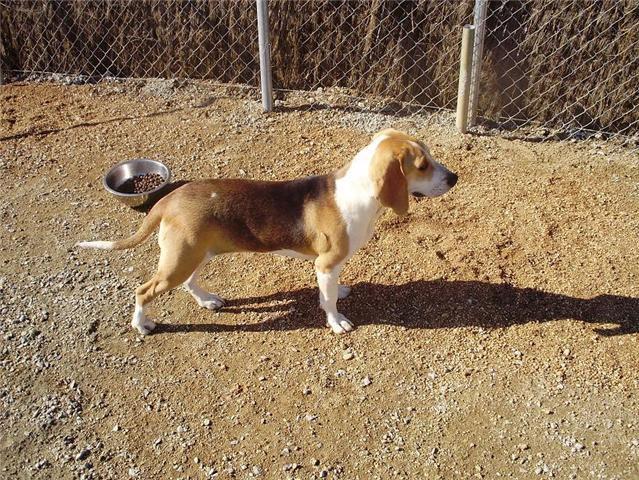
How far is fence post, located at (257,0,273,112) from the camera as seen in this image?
749 centimetres

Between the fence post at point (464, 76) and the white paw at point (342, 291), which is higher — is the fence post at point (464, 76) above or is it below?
above

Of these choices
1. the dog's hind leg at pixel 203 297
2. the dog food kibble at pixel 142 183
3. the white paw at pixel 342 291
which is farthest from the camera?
the dog food kibble at pixel 142 183

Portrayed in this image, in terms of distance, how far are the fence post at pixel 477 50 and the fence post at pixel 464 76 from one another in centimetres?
7

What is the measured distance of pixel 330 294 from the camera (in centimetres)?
496

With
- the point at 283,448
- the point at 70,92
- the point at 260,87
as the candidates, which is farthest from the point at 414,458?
the point at 70,92

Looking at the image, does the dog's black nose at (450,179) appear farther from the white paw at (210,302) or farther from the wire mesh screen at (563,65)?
the wire mesh screen at (563,65)

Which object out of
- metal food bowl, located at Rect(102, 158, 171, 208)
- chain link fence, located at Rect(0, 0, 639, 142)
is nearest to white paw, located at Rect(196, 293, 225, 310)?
metal food bowl, located at Rect(102, 158, 171, 208)

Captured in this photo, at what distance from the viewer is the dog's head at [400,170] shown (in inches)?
170

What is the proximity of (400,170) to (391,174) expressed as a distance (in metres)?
0.07

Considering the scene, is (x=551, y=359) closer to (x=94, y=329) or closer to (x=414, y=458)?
(x=414, y=458)

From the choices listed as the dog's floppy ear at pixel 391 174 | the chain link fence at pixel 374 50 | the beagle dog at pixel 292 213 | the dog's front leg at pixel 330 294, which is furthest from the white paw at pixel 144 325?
the chain link fence at pixel 374 50

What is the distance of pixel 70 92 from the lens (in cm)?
898

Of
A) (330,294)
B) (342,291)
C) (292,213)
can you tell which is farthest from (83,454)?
(342,291)

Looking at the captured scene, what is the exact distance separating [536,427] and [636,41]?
485cm
